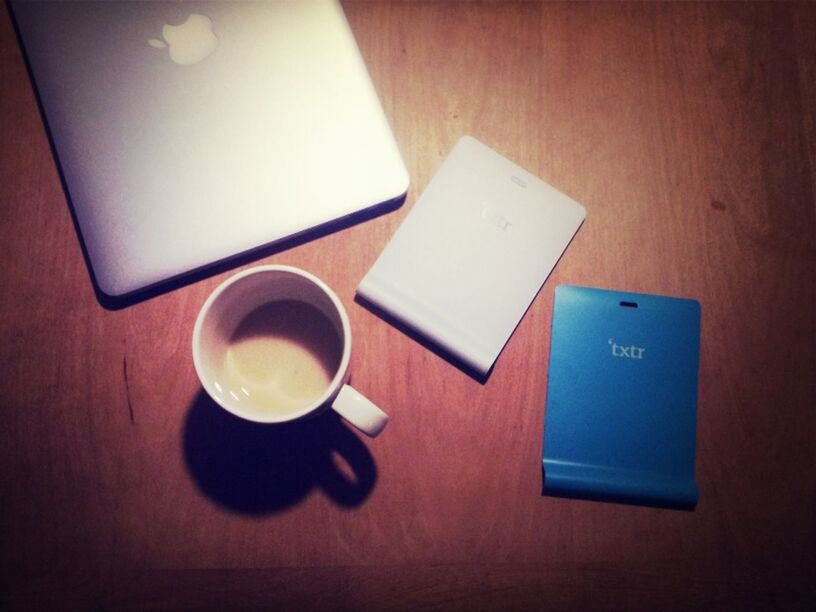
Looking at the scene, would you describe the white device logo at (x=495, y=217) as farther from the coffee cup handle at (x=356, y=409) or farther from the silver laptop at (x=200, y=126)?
the coffee cup handle at (x=356, y=409)

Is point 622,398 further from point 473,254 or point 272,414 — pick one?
point 272,414

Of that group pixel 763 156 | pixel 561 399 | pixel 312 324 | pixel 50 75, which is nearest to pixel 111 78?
pixel 50 75

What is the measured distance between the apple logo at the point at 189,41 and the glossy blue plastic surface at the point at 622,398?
0.47 meters

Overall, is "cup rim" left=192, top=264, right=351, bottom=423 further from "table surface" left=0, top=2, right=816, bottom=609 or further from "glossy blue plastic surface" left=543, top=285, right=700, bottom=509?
"glossy blue plastic surface" left=543, top=285, right=700, bottom=509

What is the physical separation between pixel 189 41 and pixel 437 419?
1.60 feet

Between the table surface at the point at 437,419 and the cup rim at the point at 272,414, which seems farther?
the table surface at the point at 437,419

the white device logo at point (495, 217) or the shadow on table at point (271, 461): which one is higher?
the white device logo at point (495, 217)

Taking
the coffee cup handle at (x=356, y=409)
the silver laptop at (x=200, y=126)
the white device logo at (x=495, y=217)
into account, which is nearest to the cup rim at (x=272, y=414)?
the coffee cup handle at (x=356, y=409)

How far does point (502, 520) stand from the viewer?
21.8 inches

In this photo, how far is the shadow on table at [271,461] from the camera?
1.79 ft

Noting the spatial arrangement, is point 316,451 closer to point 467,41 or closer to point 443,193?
point 443,193

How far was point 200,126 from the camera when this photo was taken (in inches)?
22.5

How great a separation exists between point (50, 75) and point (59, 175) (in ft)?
0.35

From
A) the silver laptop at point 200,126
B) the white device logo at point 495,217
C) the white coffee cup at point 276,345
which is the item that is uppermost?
the silver laptop at point 200,126
